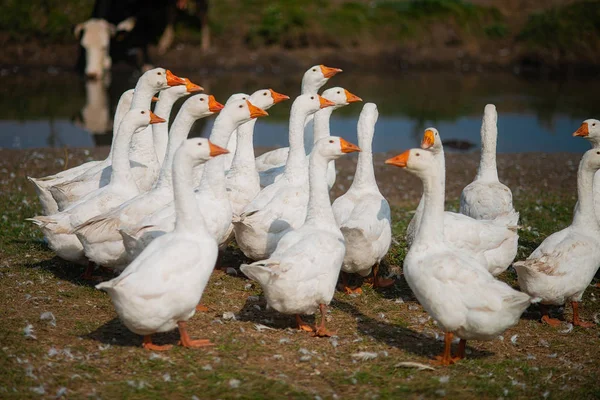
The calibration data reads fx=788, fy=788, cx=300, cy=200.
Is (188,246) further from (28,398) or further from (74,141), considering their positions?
(74,141)

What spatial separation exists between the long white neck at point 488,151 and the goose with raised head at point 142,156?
171 inches

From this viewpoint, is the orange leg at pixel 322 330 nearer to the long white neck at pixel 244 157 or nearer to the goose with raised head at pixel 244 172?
the goose with raised head at pixel 244 172

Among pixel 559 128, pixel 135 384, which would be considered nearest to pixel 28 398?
pixel 135 384

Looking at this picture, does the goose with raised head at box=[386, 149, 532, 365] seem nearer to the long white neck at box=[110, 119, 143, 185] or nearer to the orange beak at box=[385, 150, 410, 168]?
the orange beak at box=[385, 150, 410, 168]

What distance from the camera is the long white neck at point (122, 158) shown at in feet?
30.4

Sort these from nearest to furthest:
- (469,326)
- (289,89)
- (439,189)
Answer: (469,326) < (439,189) < (289,89)

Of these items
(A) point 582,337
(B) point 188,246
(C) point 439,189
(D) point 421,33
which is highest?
(D) point 421,33

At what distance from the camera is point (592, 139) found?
1041 centimetres

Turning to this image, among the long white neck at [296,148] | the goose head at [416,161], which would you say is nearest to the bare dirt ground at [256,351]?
the long white neck at [296,148]

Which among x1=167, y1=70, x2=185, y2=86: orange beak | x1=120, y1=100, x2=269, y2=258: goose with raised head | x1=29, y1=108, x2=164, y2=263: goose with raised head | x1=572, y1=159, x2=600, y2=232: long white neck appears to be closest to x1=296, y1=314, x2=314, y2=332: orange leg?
x1=120, y1=100, x2=269, y2=258: goose with raised head

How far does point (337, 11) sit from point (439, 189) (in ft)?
96.1

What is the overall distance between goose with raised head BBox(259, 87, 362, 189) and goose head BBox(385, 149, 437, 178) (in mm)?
2872

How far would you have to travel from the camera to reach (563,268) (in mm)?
8312

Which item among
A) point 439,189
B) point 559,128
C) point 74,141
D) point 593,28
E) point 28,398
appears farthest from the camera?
point 593,28
